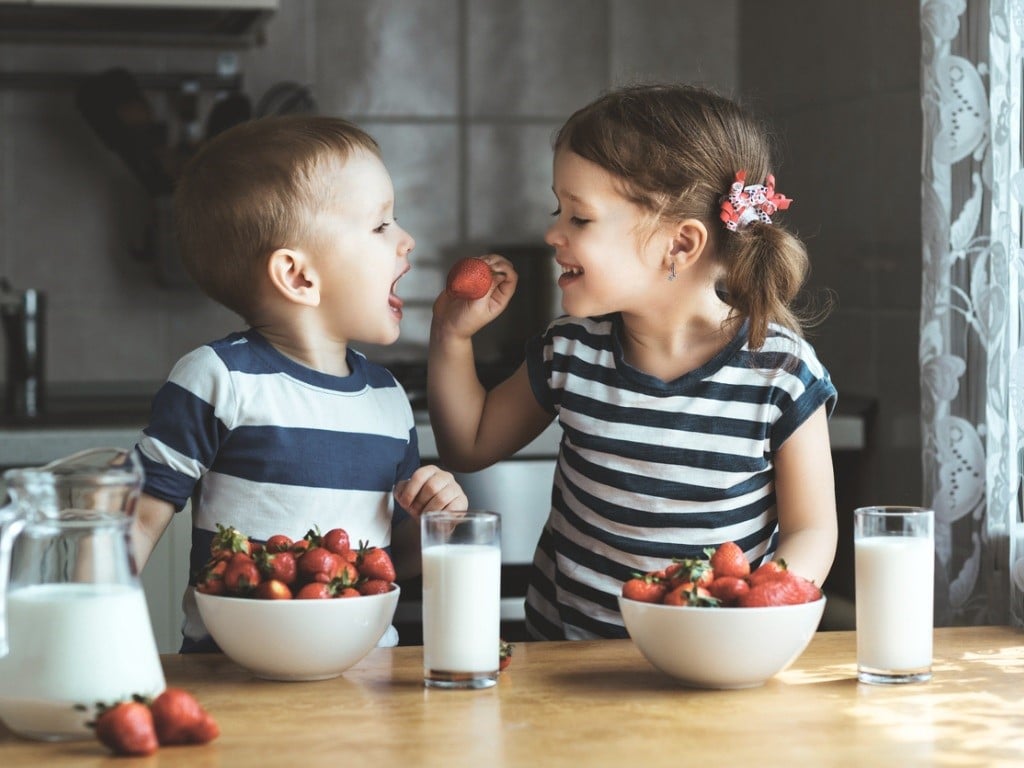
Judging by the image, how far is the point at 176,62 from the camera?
2701 millimetres

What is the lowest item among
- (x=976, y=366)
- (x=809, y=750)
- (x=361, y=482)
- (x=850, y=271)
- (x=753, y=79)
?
(x=809, y=750)

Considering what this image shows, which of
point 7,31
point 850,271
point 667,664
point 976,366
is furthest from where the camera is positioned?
point 7,31

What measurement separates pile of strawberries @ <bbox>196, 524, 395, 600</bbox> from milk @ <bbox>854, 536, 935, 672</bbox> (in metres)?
0.39

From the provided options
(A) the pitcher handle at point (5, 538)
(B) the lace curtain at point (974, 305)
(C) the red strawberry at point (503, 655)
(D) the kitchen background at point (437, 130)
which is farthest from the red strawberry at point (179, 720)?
(D) the kitchen background at point (437, 130)

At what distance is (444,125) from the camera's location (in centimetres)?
281

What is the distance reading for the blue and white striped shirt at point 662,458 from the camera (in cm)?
139

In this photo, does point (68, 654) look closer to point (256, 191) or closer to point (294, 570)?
point (294, 570)

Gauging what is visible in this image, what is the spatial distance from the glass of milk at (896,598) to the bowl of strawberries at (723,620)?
0.06 meters

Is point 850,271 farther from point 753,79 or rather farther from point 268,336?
point 268,336

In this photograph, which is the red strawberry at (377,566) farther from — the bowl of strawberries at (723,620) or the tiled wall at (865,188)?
the tiled wall at (865,188)

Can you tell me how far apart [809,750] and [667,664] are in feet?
0.52

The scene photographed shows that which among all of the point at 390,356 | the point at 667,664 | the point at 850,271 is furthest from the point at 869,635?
the point at 390,356

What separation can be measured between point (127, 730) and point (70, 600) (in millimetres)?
96

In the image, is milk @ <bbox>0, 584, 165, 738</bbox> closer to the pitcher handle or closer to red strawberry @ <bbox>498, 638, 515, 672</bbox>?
the pitcher handle
